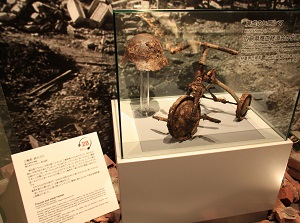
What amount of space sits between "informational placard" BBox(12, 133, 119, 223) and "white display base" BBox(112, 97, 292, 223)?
13 centimetres

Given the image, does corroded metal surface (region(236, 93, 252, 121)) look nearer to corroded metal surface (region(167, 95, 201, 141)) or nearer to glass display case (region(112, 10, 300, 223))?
glass display case (region(112, 10, 300, 223))

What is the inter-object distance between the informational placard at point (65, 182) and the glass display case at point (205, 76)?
0.72ft

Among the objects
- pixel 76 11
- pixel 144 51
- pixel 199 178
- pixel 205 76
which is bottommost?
pixel 199 178

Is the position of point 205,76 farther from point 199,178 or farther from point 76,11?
point 76,11

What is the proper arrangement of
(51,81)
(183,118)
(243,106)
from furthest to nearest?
(51,81) < (243,106) < (183,118)

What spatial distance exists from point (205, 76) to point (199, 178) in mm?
524

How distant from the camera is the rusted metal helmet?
56.8 inches

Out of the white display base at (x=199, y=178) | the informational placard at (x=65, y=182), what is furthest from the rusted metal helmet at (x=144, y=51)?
the informational placard at (x=65, y=182)

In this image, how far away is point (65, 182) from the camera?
1451 mm

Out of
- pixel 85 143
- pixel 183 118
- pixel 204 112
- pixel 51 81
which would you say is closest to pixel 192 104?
pixel 183 118

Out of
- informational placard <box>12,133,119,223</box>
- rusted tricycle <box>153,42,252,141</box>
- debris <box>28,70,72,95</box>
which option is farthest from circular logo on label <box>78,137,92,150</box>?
debris <box>28,70,72,95</box>

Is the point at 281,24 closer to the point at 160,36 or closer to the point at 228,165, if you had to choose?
the point at 160,36

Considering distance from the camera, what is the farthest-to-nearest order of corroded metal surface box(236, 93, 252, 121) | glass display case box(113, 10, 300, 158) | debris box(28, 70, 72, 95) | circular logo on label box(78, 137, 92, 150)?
debris box(28, 70, 72, 95) < corroded metal surface box(236, 93, 252, 121) < circular logo on label box(78, 137, 92, 150) < glass display case box(113, 10, 300, 158)

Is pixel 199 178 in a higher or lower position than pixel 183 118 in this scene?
lower
